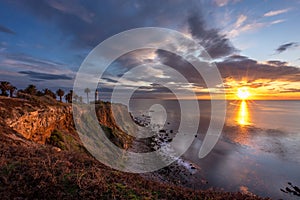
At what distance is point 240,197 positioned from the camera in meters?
7.23

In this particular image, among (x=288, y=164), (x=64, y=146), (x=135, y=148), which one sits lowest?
(x=135, y=148)

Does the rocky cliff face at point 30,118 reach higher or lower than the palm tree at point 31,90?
lower

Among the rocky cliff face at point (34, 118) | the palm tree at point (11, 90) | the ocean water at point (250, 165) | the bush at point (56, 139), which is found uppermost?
the palm tree at point (11, 90)

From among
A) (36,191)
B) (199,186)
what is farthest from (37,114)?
(199,186)

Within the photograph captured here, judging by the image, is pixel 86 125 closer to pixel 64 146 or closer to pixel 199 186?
pixel 64 146

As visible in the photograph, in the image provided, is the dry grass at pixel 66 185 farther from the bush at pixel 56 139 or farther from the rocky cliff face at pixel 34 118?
the bush at pixel 56 139


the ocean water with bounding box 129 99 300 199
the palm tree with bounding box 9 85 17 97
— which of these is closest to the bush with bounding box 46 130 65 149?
the ocean water with bounding box 129 99 300 199

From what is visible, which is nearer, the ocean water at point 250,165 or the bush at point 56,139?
the bush at point 56,139

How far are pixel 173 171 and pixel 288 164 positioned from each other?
90.5 feet

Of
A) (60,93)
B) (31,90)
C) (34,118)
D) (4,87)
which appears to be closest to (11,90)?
(4,87)

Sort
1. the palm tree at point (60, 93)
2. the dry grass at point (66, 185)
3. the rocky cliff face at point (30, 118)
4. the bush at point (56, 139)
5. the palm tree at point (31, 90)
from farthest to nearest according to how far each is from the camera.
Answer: the palm tree at point (60, 93)
the palm tree at point (31, 90)
the bush at point (56, 139)
the rocky cliff face at point (30, 118)
the dry grass at point (66, 185)

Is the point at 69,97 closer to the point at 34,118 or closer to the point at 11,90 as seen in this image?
the point at 11,90

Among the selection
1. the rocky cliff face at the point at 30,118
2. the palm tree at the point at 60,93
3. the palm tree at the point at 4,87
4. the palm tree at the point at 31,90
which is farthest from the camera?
the palm tree at the point at 60,93

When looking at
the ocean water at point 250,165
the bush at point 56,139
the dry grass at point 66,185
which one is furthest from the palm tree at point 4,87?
the ocean water at point 250,165
